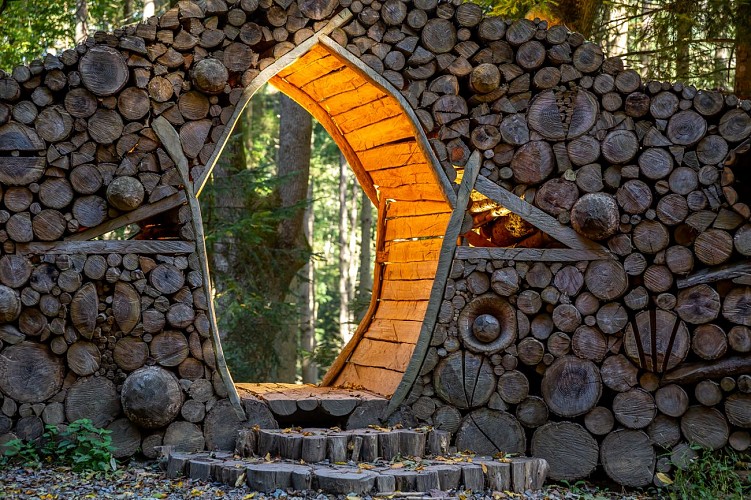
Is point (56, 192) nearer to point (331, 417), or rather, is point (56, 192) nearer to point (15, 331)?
point (15, 331)

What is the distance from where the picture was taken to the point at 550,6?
8.45 m

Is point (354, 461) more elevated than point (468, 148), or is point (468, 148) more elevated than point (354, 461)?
point (468, 148)

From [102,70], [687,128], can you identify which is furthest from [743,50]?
[102,70]

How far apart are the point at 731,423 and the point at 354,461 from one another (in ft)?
9.33

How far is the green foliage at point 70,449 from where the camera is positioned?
5473 mm

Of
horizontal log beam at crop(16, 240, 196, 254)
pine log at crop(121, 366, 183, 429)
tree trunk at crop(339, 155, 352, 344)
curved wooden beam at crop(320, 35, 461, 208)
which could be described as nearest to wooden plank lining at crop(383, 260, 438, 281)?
curved wooden beam at crop(320, 35, 461, 208)

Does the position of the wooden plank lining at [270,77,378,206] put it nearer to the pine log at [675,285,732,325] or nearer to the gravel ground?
the pine log at [675,285,732,325]

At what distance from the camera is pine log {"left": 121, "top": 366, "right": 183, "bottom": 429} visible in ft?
18.5

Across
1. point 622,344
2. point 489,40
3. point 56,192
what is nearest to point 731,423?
point 622,344

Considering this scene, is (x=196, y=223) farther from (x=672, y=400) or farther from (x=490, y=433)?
(x=672, y=400)

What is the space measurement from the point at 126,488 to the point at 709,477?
4131 mm

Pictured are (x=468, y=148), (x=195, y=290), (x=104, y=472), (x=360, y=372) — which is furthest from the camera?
(x=360, y=372)

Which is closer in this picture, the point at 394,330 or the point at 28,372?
the point at 28,372

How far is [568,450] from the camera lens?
611 centimetres
